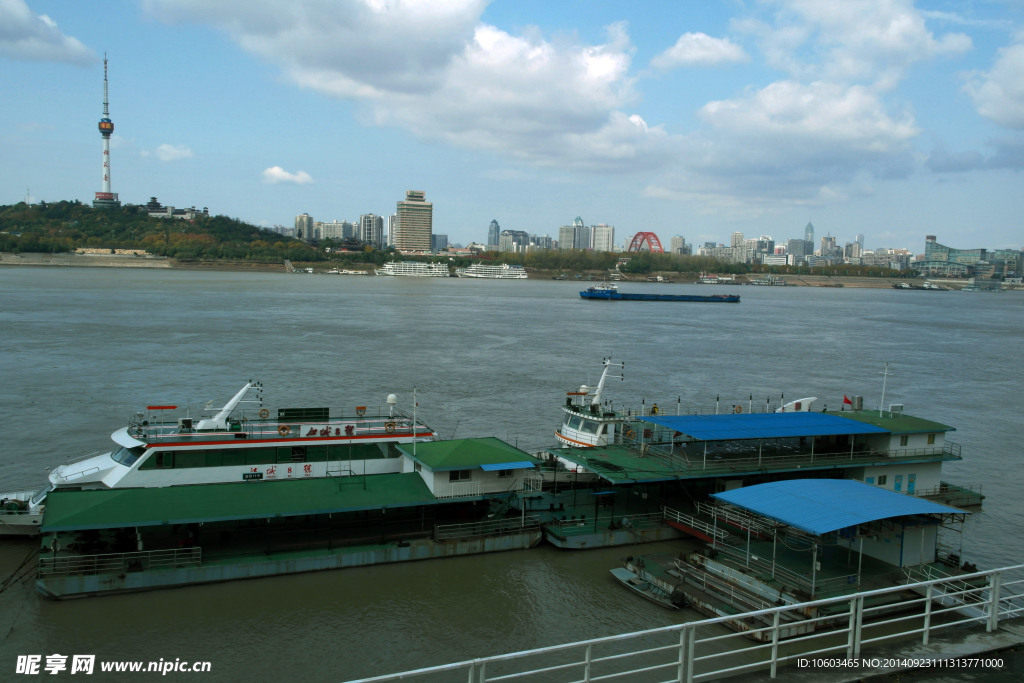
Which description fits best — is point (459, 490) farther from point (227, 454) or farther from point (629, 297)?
point (629, 297)

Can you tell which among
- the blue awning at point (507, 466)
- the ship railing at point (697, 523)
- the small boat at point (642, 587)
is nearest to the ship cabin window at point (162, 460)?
the blue awning at point (507, 466)

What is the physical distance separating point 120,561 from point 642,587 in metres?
9.65

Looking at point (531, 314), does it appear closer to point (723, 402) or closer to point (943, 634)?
point (723, 402)

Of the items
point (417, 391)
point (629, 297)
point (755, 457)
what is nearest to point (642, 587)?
point (755, 457)

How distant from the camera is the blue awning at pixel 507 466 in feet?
51.3

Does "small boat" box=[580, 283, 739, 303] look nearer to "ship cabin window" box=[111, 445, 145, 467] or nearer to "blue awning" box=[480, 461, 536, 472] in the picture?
"blue awning" box=[480, 461, 536, 472]

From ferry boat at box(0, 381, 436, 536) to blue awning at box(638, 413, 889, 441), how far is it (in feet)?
20.5

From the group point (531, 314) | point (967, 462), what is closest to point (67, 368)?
point (967, 462)

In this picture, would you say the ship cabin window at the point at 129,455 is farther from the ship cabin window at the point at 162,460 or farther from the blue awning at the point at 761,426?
the blue awning at the point at 761,426

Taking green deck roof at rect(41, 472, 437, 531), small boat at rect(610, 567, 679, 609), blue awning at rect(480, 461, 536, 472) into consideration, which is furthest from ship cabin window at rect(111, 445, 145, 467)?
small boat at rect(610, 567, 679, 609)

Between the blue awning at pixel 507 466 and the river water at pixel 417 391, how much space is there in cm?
185

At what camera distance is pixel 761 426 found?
1848 centimetres

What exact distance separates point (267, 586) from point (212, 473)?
3.25 metres

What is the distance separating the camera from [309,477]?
1656 cm
